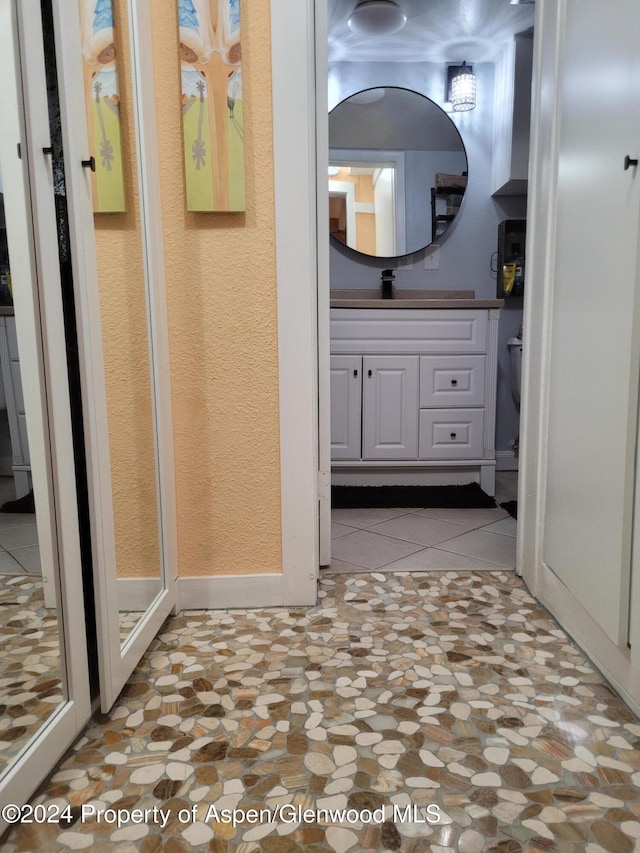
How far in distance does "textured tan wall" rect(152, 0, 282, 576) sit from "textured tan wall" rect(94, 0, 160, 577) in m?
0.18

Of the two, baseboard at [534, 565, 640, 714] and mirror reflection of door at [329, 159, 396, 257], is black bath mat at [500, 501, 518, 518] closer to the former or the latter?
baseboard at [534, 565, 640, 714]

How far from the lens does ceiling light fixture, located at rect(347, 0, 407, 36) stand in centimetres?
256

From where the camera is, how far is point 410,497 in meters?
2.77

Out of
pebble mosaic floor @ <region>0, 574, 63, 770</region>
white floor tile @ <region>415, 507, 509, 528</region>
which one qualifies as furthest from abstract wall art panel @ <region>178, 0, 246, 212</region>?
white floor tile @ <region>415, 507, 509, 528</region>

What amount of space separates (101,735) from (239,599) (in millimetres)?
601

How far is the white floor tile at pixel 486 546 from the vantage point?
2.01 m

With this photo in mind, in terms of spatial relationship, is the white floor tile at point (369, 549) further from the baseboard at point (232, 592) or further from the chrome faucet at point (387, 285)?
the chrome faucet at point (387, 285)

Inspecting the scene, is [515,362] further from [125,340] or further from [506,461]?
[125,340]

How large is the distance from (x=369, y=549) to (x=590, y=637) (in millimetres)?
888

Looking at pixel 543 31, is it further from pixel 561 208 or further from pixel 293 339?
pixel 293 339

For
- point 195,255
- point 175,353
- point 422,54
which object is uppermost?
point 422,54

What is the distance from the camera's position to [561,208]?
5.04ft

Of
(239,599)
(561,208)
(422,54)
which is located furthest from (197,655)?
(422,54)

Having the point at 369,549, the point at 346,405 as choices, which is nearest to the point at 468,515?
the point at 369,549
